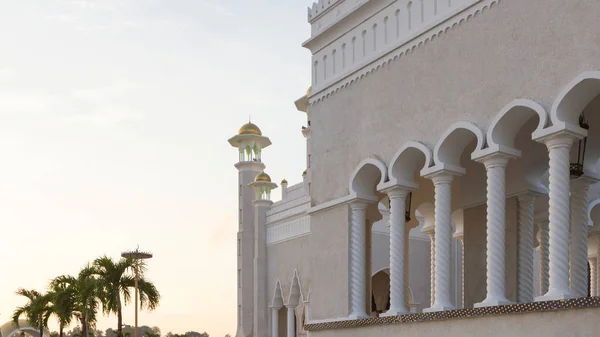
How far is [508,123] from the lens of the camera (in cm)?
1359

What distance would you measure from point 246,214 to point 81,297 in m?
14.7

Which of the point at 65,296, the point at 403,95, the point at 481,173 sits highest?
the point at 403,95

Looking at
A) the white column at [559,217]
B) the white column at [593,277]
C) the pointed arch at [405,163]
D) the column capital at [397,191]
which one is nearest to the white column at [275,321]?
the white column at [593,277]

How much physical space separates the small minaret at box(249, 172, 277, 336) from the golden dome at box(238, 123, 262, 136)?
2478 millimetres

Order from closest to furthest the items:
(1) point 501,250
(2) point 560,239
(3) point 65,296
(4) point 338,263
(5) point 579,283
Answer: (2) point 560,239, (1) point 501,250, (5) point 579,283, (4) point 338,263, (3) point 65,296

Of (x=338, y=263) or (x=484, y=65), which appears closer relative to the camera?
(x=484, y=65)

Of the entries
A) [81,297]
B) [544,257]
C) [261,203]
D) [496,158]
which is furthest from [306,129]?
[496,158]

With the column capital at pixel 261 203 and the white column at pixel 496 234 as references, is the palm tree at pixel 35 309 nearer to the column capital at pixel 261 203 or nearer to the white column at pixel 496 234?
the column capital at pixel 261 203

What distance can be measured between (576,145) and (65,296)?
18211mm

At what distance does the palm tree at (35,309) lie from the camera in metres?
33.2

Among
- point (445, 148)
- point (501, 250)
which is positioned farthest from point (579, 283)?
point (445, 148)

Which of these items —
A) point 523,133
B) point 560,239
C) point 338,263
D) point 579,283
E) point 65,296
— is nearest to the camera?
point 560,239

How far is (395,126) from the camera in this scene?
15977mm

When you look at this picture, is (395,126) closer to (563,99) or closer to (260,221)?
(563,99)
